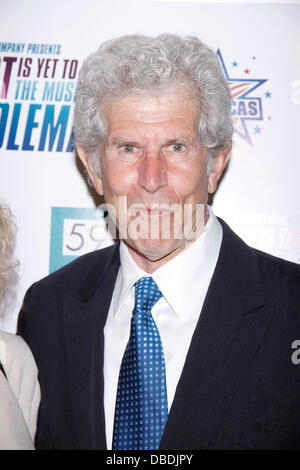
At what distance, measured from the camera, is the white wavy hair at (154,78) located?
4.78 ft

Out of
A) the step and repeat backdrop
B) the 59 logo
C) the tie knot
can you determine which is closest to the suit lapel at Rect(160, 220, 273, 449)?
the tie knot

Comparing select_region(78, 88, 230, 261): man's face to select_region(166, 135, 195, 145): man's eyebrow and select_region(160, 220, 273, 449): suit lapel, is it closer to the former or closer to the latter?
select_region(166, 135, 195, 145): man's eyebrow

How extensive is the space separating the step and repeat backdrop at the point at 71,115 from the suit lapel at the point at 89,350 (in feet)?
1.51

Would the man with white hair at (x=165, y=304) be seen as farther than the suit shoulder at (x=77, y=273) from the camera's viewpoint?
No

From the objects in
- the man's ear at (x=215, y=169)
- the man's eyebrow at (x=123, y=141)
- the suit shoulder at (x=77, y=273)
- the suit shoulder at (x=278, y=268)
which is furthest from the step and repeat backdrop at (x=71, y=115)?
the man's eyebrow at (x=123, y=141)

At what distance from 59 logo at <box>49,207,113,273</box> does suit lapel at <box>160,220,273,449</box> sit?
756 mm

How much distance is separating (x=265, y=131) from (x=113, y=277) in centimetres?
86

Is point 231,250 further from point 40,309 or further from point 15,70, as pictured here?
point 15,70

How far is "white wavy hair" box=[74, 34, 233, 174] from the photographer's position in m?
1.46

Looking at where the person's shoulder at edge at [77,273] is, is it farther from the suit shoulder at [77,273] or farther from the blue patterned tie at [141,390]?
the blue patterned tie at [141,390]

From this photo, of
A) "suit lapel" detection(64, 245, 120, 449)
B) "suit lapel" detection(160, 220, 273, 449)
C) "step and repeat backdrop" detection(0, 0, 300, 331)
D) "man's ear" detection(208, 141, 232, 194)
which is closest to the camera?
"suit lapel" detection(160, 220, 273, 449)

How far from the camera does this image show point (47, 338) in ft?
5.16
